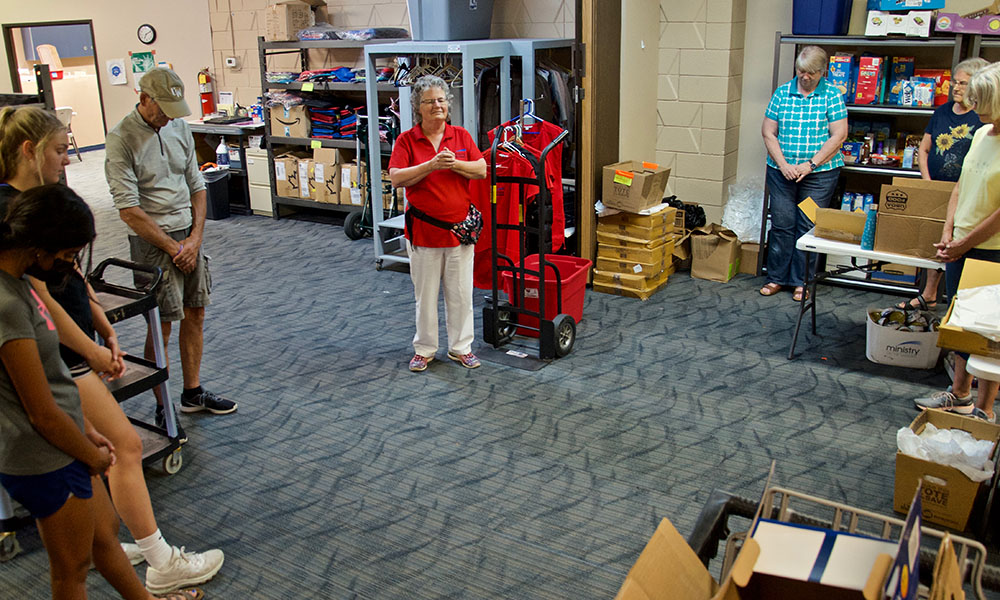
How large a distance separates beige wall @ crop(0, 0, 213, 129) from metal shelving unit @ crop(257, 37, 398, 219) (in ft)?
4.04

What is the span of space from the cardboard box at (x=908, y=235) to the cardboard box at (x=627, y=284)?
183 cm

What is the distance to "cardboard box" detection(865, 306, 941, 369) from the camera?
461cm

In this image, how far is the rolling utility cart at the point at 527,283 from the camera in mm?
4719

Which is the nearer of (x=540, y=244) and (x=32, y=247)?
(x=32, y=247)

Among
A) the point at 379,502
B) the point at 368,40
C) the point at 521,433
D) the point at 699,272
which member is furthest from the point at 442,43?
the point at 379,502

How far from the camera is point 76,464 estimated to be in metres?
2.15

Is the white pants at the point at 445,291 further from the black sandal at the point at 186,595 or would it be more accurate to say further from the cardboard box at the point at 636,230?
the black sandal at the point at 186,595

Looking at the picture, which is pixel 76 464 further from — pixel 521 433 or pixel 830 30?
pixel 830 30

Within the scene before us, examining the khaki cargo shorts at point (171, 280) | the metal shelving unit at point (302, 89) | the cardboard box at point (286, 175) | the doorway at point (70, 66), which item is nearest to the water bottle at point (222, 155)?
the metal shelving unit at point (302, 89)

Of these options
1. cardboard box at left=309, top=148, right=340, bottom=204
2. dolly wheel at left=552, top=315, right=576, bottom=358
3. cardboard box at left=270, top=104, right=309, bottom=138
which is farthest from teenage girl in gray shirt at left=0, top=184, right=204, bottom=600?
cardboard box at left=270, top=104, right=309, bottom=138

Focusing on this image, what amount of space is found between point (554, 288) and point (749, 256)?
220 cm

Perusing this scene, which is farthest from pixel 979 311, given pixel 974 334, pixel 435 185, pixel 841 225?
pixel 435 185

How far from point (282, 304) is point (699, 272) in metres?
3.22

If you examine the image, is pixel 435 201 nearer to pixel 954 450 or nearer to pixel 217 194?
pixel 954 450
